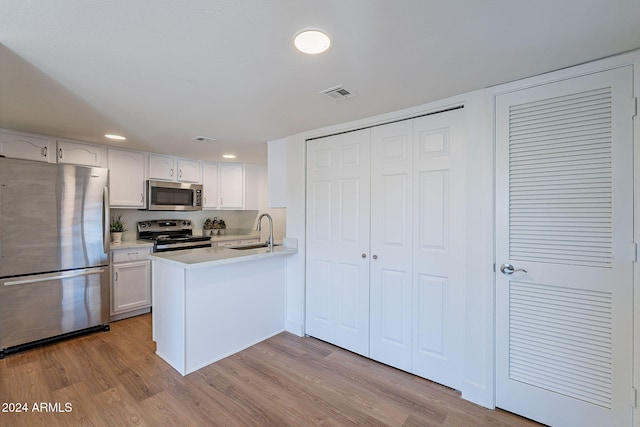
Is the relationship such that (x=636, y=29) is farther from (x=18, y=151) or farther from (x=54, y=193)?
(x=18, y=151)

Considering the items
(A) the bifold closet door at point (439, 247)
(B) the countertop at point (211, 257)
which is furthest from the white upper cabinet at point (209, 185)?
(A) the bifold closet door at point (439, 247)

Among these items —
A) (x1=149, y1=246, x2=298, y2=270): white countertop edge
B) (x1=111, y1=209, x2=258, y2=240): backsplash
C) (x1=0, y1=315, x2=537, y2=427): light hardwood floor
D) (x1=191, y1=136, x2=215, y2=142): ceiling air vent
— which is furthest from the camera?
(x1=111, y1=209, x2=258, y2=240): backsplash

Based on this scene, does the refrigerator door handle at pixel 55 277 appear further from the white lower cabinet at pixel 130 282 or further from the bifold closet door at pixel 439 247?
the bifold closet door at pixel 439 247

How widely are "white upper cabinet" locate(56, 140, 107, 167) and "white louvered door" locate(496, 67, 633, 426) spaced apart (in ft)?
14.2

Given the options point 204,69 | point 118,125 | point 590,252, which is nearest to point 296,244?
point 204,69

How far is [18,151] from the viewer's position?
2.98 metres

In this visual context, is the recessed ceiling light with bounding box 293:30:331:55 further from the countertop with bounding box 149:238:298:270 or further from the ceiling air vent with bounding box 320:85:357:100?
the countertop with bounding box 149:238:298:270

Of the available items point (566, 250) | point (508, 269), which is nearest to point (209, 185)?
point (508, 269)

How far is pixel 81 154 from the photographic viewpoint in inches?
133

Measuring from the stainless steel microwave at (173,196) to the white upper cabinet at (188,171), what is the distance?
0.11 meters

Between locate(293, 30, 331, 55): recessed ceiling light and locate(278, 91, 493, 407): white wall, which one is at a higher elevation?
locate(293, 30, 331, 55): recessed ceiling light

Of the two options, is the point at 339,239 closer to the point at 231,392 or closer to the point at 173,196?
the point at 231,392

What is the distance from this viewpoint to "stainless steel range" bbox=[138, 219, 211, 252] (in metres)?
3.88

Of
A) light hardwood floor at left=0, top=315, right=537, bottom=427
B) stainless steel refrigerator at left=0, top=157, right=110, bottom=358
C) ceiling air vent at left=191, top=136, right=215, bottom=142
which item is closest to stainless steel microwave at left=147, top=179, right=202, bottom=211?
stainless steel refrigerator at left=0, top=157, right=110, bottom=358
